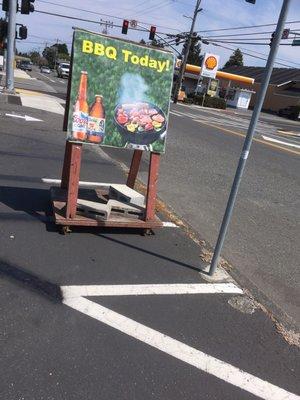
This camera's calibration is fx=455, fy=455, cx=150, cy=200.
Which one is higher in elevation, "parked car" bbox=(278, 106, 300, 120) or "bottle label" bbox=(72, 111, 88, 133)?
"bottle label" bbox=(72, 111, 88, 133)

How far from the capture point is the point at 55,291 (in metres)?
3.74

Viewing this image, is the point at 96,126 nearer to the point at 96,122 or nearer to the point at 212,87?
the point at 96,122

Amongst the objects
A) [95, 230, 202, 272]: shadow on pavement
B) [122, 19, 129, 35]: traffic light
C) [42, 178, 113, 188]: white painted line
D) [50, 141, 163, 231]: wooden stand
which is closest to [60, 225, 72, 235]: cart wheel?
[50, 141, 163, 231]: wooden stand

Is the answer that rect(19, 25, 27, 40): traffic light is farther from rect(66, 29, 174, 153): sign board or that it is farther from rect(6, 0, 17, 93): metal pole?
rect(66, 29, 174, 153): sign board

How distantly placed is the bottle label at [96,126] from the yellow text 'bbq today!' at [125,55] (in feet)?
A: 2.10

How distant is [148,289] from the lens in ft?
13.3

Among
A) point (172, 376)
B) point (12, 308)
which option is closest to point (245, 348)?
point (172, 376)

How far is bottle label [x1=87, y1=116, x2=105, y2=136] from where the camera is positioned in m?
4.71

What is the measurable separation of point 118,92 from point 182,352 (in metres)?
2.74

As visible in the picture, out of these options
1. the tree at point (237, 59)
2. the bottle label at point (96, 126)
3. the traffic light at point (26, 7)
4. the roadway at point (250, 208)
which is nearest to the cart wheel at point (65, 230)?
the bottle label at point (96, 126)

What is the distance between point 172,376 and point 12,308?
1292 mm

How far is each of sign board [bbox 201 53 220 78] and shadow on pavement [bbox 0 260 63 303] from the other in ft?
152

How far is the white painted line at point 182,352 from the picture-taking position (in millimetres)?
3045

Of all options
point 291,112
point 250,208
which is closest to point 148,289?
point 250,208
